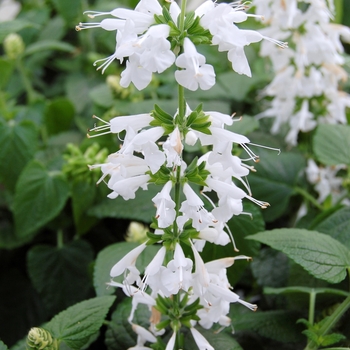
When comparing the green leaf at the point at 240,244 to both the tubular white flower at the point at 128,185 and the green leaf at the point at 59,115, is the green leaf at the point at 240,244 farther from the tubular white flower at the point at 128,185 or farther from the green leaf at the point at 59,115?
the green leaf at the point at 59,115

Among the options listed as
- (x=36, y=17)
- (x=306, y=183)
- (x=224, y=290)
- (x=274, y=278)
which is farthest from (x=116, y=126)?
(x=36, y=17)

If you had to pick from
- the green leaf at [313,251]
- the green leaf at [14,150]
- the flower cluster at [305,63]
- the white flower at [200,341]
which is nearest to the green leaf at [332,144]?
the flower cluster at [305,63]

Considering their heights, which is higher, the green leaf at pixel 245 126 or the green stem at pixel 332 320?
the green leaf at pixel 245 126


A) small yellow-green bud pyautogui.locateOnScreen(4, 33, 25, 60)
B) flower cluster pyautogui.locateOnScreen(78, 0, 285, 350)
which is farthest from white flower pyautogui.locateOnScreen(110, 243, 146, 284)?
small yellow-green bud pyautogui.locateOnScreen(4, 33, 25, 60)

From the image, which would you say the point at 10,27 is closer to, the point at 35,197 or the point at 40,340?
the point at 35,197

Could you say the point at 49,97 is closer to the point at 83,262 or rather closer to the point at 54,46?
the point at 54,46

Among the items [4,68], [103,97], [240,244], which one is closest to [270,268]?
[240,244]
